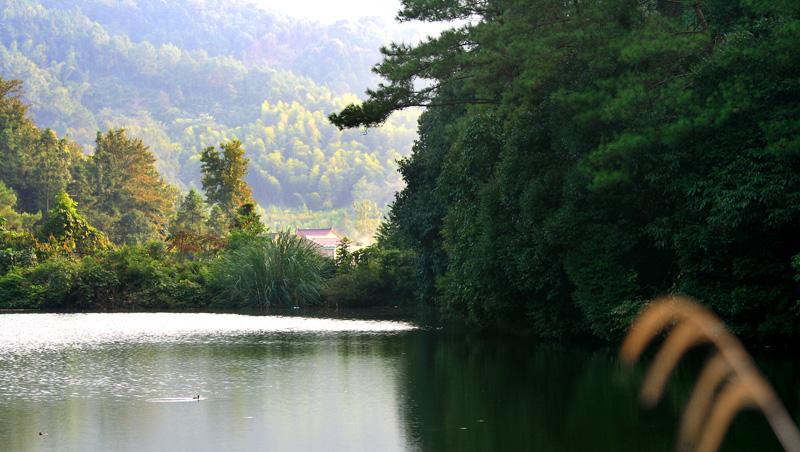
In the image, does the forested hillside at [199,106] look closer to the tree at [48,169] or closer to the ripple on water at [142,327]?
the tree at [48,169]

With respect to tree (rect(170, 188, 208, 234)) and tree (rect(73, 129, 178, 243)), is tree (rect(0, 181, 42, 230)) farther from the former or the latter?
tree (rect(170, 188, 208, 234))

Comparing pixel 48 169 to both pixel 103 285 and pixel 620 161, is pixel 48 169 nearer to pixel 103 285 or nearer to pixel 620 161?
pixel 103 285

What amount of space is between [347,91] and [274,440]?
593ft

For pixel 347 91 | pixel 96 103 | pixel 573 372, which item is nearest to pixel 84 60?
pixel 96 103

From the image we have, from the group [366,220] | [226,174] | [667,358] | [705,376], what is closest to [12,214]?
[226,174]

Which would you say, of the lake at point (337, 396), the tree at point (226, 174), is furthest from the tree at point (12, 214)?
the lake at point (337, 396)

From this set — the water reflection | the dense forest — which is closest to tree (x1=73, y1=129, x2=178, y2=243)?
the water reflection

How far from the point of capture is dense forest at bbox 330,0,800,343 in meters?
14.0

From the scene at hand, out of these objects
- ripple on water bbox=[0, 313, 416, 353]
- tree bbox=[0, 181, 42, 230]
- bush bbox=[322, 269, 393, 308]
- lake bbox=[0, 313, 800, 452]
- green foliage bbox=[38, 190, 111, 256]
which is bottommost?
lake bbox=[0, 313, 800, 452]

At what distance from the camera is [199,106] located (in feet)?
555

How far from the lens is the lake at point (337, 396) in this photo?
8039 mm

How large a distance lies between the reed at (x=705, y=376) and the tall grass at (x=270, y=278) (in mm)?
18641

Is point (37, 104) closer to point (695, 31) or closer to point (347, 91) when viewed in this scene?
point (347, 91)

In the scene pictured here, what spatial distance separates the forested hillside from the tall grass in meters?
104
